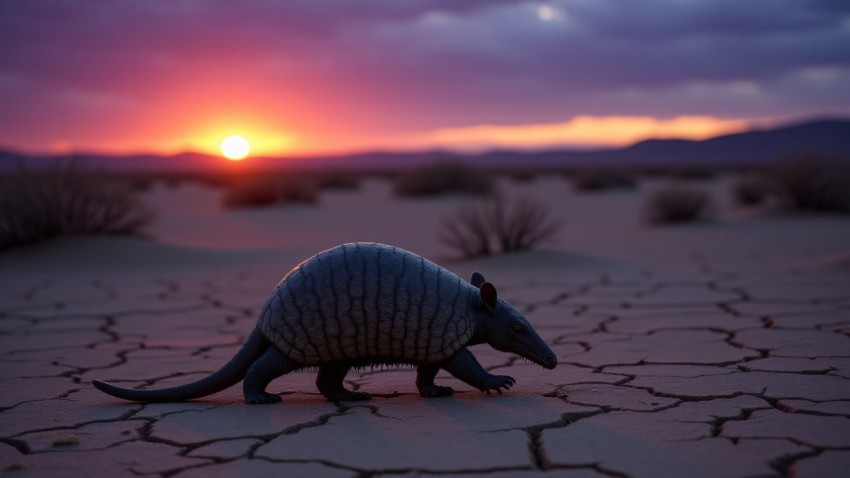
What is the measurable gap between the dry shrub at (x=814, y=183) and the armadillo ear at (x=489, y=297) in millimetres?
13793

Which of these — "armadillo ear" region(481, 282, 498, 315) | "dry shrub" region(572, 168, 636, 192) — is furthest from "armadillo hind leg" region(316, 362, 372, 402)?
"dry shrub" region(572, 168, 636, 192)

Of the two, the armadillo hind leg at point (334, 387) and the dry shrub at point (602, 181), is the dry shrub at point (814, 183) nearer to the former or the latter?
the dry shrub at point (602, 181)

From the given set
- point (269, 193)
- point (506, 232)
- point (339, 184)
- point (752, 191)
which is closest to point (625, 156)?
point (339, 184)

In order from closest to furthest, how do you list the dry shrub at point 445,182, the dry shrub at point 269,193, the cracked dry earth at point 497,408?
the cracked dry earth at point 497,408, the dry shrub at point 269,193, the dry shrub at point 445,182

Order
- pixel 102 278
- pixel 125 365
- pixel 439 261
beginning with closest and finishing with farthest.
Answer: pixel 125 365
pixel 102 278
pixel 439 261

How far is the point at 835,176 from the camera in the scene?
15.8 m

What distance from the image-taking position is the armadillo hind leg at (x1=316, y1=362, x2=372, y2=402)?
3.94 m

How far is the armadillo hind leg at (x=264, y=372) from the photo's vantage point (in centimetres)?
377

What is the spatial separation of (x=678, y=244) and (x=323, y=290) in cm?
958

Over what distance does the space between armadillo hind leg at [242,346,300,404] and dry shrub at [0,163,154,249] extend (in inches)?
315

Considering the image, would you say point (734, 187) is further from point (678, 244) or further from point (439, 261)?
point (439, 261)

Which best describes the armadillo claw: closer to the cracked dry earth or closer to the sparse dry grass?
the cracked dry earth

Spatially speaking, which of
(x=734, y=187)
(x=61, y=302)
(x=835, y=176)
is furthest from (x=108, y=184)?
(x=734, y=187)

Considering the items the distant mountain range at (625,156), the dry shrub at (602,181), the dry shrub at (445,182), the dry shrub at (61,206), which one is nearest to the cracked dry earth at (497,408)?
the dry shrub at (61,206)
